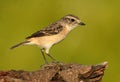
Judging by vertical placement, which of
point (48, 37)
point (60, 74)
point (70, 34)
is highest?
point (70, 34)

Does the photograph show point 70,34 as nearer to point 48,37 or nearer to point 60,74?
point 48,37

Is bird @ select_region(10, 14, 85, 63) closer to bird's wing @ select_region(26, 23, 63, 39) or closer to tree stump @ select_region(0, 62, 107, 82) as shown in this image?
bird's wing @ select_region(26, 23, 63, 39)

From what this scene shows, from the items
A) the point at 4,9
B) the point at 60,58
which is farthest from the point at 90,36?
the point at 4,9

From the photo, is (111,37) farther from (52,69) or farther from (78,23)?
(52,69)

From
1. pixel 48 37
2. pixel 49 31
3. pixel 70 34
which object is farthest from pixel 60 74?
pixel 70 34

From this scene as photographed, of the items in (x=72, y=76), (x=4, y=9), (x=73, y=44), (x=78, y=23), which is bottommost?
(x=72, y=76)

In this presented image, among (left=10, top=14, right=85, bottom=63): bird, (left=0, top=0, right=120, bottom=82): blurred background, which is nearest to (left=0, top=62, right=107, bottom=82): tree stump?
(left=10, top=14, right=85, bottom=63): bird
